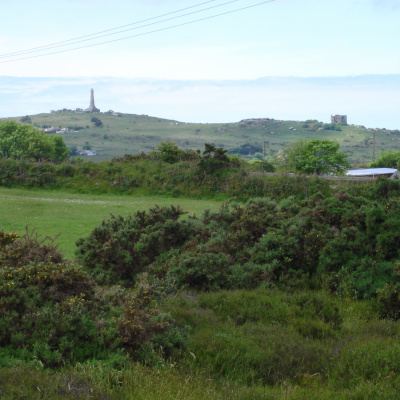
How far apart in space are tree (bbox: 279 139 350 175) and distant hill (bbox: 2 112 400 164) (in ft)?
237

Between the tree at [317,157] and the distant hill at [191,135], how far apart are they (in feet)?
237

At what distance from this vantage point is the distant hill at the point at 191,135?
152125 millimetres

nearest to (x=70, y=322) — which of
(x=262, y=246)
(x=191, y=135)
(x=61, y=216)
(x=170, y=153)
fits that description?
(x=262, y=246)

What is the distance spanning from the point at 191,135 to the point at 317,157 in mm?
116475

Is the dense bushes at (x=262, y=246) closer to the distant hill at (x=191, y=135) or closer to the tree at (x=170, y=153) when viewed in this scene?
the tree at (x=170, y=153)

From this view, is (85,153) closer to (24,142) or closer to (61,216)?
(24,142)

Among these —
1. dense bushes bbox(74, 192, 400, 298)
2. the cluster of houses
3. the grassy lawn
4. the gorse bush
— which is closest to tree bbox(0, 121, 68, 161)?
the grassy lawn

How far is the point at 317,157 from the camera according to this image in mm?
66812

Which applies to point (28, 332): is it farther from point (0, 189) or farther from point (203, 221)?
point (0, 189)

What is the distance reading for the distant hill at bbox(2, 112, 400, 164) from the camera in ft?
499

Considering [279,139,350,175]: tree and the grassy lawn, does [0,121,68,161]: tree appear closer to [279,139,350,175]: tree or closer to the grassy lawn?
[279,139,350,175]: tree

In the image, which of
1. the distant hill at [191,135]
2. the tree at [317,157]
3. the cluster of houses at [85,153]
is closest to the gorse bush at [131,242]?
the tree at [317,157]

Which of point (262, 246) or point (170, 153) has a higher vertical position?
point (170, 153)

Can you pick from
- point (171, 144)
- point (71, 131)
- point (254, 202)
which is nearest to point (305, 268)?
point (254, 202)
